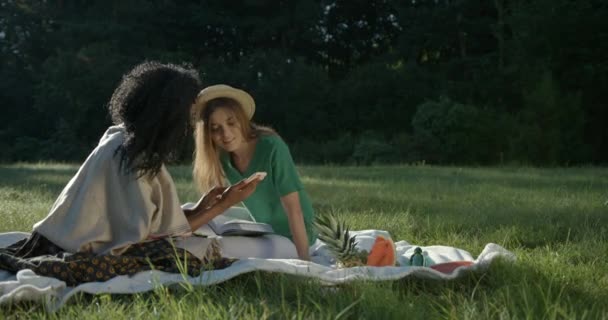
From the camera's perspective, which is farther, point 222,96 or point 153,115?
point 222,96

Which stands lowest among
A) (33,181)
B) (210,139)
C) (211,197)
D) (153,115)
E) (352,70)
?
(33,181)

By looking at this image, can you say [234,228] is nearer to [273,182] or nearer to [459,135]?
[273,182]

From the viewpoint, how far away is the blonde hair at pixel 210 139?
181 inches

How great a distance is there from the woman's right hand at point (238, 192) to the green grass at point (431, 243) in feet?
1.88

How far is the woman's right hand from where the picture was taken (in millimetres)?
4016

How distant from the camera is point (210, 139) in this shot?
185 inches

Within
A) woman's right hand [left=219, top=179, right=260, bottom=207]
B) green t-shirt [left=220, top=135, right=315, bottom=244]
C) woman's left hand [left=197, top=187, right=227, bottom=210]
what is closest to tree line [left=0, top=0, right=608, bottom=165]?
green t-shirt [left=220, top=135, right=315, bottom=244]

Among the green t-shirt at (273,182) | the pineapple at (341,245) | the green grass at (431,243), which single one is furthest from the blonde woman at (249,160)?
the pineapple at (341,245)

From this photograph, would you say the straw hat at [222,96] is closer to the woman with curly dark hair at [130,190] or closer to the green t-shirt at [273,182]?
the green t-shirt at [273,182]

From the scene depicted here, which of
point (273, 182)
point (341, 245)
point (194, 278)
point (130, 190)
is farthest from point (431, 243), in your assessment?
point (130, 190)

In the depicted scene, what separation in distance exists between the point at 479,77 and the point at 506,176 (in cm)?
1185

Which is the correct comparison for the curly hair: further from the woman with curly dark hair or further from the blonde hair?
the blonde hair

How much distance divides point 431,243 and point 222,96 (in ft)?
6.32

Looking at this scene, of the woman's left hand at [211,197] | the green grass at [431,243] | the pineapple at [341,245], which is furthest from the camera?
the woman's left hand at [211,197]
